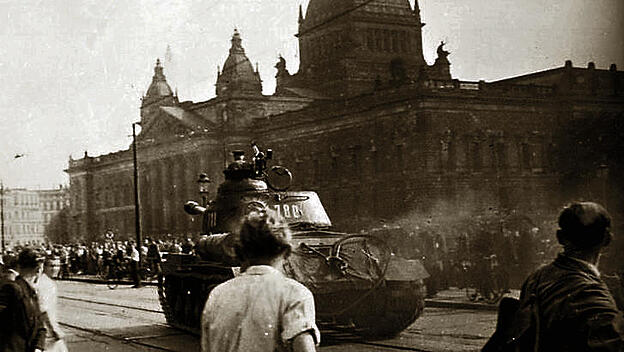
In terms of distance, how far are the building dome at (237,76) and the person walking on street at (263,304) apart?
60.1 metres

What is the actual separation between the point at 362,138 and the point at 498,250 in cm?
2759

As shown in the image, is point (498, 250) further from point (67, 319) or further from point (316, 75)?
point (316, 75)

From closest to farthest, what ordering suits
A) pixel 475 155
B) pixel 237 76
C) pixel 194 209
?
pixel 194 209, pixel 475 155, pixel 237 76

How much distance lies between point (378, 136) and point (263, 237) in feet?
141

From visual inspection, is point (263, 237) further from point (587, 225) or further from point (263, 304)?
point (587, 225)

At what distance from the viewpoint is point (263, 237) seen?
3682 mm

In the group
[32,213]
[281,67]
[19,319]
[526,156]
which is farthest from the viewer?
[32,213]

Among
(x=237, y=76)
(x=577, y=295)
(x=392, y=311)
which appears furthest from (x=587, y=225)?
(x=237, y=76)

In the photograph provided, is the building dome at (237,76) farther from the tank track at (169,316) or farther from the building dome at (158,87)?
the tank track at (169,316)

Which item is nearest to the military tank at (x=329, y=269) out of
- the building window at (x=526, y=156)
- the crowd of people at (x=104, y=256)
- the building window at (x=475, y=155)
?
the crowd of people at (x=104, y=256)

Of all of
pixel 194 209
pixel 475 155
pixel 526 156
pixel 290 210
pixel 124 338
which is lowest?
pixel 124 338

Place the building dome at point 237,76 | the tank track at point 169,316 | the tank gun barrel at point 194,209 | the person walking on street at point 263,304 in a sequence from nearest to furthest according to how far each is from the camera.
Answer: the person walking on street at point 263,304, the tank track at point 169,316, the tank gun barrel at point 194,209, the building dome at point 237,76

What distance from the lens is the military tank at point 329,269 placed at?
39.4 ft

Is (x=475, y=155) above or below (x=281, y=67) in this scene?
below
